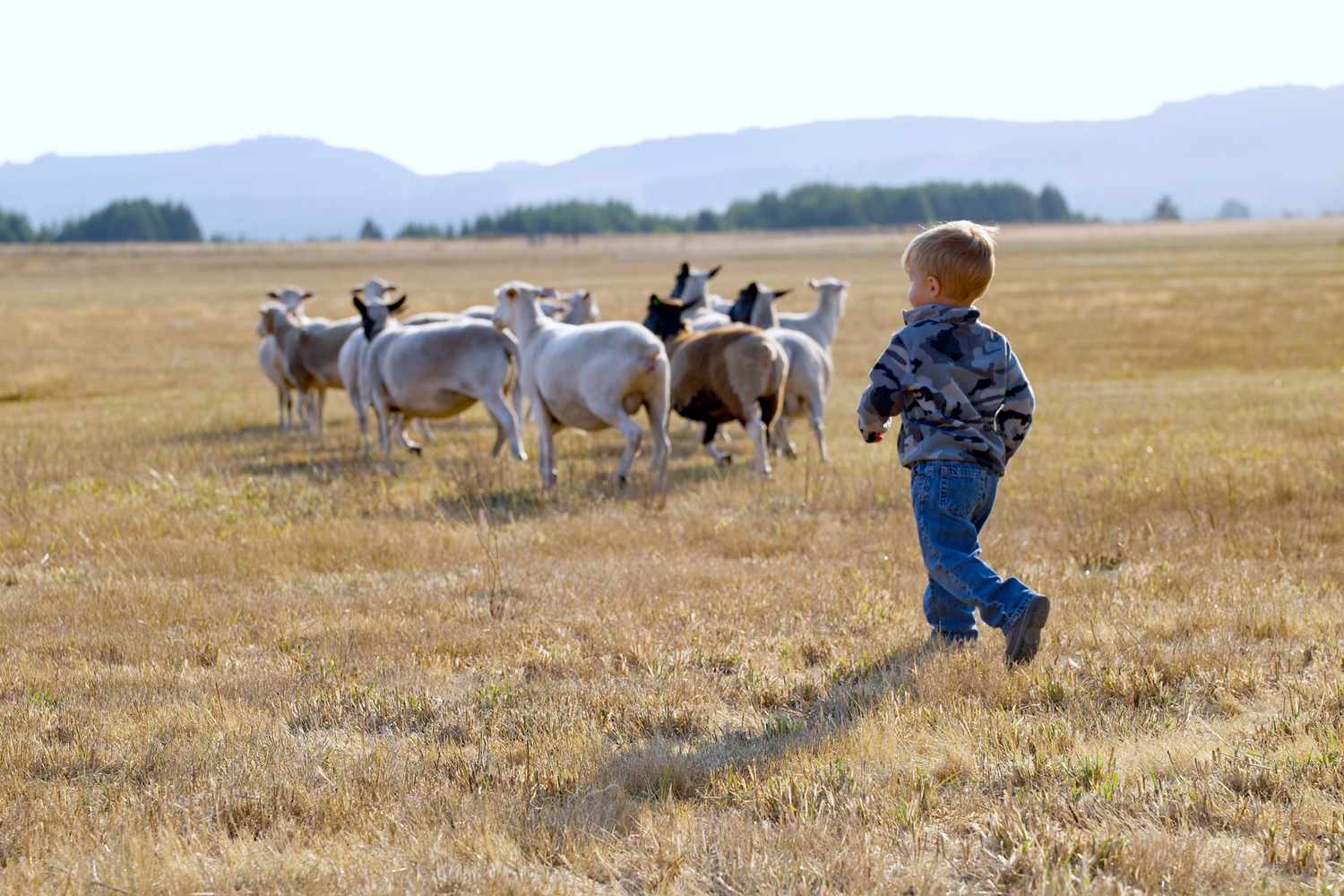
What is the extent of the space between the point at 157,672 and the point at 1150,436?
11873mm

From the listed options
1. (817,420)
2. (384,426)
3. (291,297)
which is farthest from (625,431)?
(291,297)

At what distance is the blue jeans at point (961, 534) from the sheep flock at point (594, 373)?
5.81 meters

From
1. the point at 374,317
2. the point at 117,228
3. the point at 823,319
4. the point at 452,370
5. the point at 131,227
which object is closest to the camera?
the point at 452,370

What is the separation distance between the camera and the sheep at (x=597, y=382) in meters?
12.0

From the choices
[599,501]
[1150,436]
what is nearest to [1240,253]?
[1150,436]

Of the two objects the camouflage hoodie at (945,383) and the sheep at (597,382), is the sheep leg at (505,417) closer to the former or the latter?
the sheep at (597,382)

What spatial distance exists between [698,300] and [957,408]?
36.3 ft

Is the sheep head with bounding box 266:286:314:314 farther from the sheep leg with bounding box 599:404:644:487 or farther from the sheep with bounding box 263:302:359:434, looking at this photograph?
the sheep leg with bounding box 599:404:644:487

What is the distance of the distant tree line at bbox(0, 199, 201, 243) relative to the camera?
16438cm

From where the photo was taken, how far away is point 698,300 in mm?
16781

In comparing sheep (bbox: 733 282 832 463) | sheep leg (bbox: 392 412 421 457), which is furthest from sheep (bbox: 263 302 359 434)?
sheep (bbox: 733 282 832 463)

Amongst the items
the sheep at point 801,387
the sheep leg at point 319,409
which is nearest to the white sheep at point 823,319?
the sheep at point 801,387

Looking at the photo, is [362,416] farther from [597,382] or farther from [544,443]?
[597,382]

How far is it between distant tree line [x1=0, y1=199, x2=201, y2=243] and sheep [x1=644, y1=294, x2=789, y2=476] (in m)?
167
